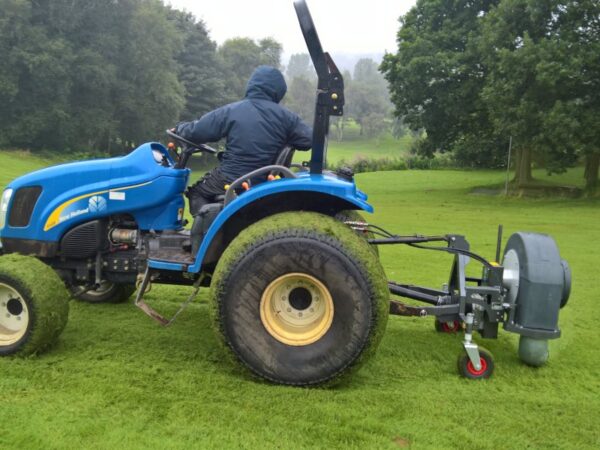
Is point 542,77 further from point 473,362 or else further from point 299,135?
point 473,362

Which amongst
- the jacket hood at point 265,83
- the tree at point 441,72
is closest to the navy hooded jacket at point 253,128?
the jacket hood at point 265,83

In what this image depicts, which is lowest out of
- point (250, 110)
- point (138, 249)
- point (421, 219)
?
point (421, 219)

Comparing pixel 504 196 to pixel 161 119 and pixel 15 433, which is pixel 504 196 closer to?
pixel 15 433

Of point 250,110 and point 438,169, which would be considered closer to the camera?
point 250,110

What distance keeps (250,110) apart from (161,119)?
39366 mm

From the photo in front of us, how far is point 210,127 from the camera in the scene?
3705mm

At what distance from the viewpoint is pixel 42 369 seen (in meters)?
3.31

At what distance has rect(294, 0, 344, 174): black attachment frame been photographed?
311cm

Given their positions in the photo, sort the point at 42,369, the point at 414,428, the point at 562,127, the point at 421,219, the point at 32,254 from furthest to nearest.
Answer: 1. the point at 562,127
2. the point at 421,219
3. the point at 32,254
4. the point at 42,369
5. the point at 414,428

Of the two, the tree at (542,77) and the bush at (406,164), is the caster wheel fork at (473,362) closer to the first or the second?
the tree at (542,77)

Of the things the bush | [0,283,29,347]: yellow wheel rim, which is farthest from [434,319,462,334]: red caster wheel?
the bush

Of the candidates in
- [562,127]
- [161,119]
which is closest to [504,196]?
[562,127]

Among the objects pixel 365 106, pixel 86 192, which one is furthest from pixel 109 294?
pixel 365 106

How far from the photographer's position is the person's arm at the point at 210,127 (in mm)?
3699
